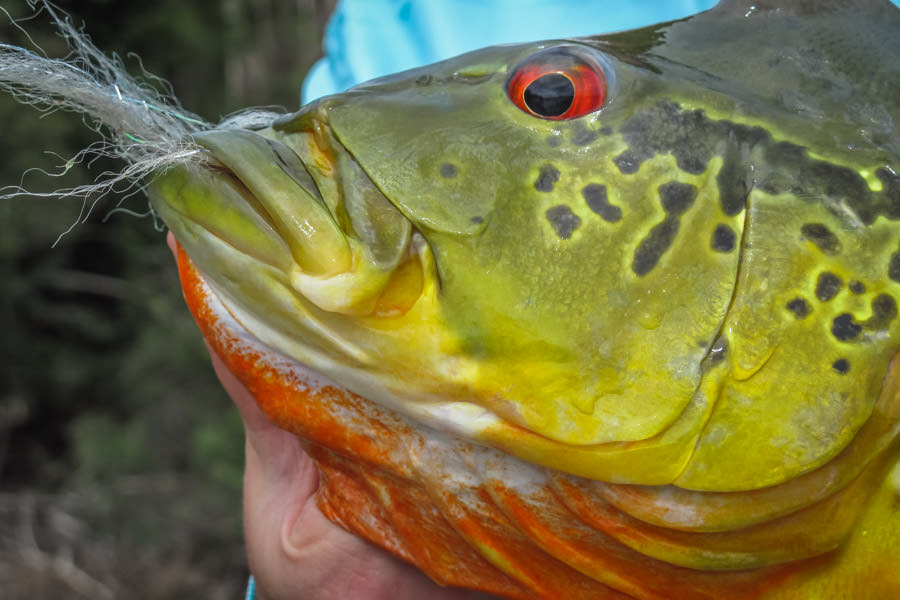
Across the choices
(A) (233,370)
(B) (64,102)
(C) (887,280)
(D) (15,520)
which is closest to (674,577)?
(C) (887,280)

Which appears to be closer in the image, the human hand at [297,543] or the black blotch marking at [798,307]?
the black blotch marking at [798,307]

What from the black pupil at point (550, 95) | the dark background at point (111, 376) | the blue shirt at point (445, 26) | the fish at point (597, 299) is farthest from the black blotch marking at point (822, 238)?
the dark background at point (111, 376)

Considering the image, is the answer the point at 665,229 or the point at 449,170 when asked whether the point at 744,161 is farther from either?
the point at 449,170

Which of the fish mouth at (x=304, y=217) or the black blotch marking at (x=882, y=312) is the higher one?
the fish mouth at (x=304, y=217)

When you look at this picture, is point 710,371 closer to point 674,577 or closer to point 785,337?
point 785,337

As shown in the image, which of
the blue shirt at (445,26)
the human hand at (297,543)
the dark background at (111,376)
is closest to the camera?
the human hand at (297,543)

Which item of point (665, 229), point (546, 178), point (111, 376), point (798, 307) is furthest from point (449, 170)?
point (111, 376)

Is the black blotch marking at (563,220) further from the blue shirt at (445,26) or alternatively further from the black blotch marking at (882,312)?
the blue shirt at (445,26)
